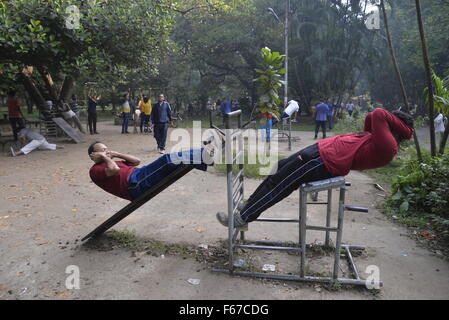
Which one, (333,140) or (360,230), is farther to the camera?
(360,230)

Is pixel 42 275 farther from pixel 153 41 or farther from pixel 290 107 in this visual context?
pixel 153 41

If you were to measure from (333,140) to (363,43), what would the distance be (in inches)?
768

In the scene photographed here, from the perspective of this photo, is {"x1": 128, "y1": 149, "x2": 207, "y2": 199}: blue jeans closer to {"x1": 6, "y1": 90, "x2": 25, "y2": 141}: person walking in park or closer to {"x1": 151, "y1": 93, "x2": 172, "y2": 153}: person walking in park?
{"x1": 151, "y1": 93, "x2": 172, "y2": 153}: person walking in park

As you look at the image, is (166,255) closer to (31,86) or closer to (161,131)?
(161,131)

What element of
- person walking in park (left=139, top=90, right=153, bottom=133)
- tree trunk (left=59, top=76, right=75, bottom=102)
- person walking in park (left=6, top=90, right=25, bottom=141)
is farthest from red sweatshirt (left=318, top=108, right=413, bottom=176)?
tree trunk (left=59, top=76, right=75, bottom=102)

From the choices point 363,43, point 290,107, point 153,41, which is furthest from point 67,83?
point 363,43

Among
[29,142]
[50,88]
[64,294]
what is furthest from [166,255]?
[50,88]

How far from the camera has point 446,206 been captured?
14.0ft

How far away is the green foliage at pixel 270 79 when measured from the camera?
599 cm

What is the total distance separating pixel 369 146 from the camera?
2.94 metres

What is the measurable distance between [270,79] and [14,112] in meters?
8.75

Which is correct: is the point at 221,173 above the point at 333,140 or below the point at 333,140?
below

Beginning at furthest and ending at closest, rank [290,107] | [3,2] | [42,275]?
[290,107] → [3,2] → [42,275]

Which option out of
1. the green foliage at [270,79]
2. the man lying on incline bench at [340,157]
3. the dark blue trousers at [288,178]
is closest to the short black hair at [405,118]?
the man lying on incline bench at [340,157]
